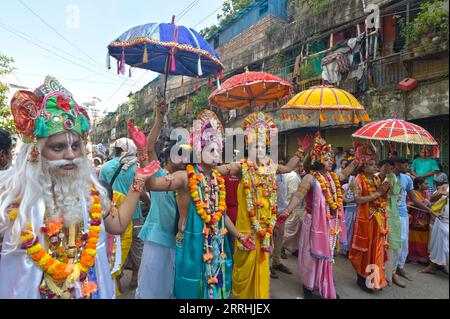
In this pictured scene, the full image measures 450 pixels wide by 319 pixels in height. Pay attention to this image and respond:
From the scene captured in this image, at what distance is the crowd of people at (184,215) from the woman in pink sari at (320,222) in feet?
0.05

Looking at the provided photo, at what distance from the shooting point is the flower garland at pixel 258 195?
3305 millimetres

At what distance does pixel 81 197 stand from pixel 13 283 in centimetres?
54

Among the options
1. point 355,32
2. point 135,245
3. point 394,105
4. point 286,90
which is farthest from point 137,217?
point 355,32

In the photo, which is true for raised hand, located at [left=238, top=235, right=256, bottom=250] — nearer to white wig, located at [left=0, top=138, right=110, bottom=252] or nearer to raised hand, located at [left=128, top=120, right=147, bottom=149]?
raised hand, located at [left=128, top=120, right=147, bottom=149]

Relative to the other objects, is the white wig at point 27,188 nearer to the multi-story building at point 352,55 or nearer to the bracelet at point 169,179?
the bracelet at point 169,179

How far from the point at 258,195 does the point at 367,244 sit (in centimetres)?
174

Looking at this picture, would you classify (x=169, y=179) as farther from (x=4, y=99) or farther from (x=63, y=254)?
(x=4, y=99)

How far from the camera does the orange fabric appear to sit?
13.0 feet

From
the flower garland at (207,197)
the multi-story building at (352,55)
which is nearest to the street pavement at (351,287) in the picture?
the flower garland at (207,197)

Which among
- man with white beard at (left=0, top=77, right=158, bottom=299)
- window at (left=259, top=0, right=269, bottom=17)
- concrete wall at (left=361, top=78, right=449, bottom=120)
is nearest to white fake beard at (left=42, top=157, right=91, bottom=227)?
man with white beard at (left=0, top=77, right=158, bottom=299)

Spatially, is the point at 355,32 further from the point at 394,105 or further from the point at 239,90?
the point at 239,90

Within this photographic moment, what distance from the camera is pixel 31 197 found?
167 centimetres

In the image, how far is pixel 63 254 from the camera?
1748 mm

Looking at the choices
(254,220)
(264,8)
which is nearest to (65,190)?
(254,220)
